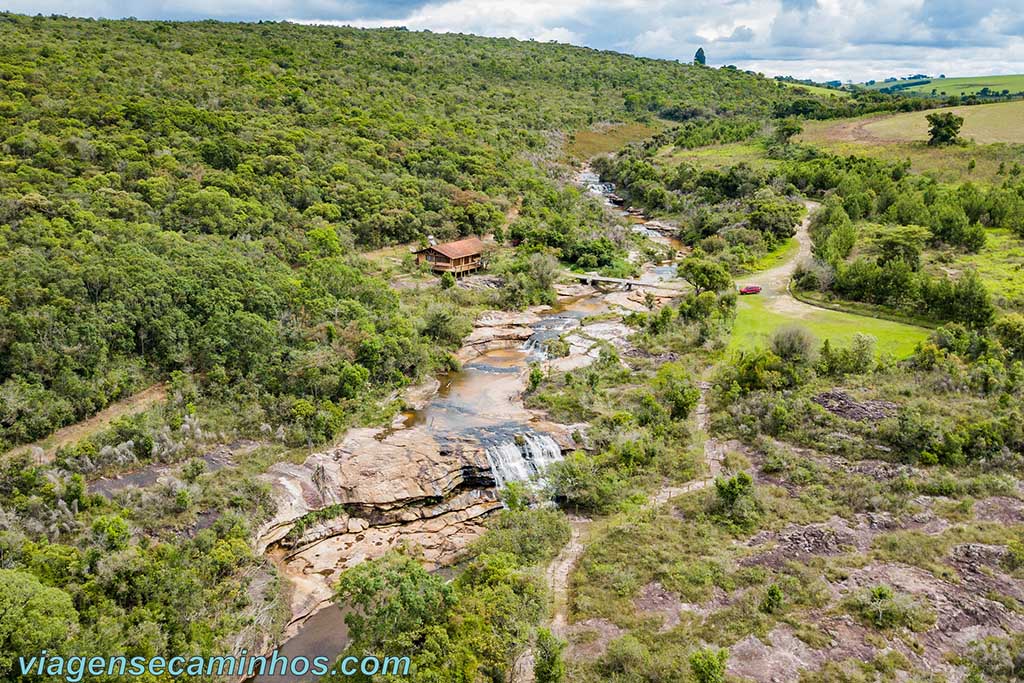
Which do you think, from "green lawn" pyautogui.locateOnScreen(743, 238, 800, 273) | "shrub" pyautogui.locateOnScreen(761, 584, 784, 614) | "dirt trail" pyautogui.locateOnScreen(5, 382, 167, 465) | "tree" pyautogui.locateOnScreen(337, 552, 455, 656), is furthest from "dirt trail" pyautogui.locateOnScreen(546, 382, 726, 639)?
"green lawn" pyautogui.locateOnScreen(743, 238, 800, 273)

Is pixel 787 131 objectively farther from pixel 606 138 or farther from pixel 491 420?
pixel 491 420

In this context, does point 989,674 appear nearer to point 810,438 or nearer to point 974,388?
point 810,438

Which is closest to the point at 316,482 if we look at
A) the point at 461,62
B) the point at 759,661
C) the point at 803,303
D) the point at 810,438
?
the point at 759,661

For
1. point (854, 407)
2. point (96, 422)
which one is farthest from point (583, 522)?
point (96, 422)

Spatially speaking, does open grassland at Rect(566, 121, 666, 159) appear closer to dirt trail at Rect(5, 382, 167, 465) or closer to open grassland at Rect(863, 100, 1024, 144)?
open grassland at Rect(863, 100, 1024, 144)

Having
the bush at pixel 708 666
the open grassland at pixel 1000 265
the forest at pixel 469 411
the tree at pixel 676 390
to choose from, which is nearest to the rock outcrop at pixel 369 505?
the forest at pixel 469 411

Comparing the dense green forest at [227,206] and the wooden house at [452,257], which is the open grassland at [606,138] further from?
the wooden house at [452,257]

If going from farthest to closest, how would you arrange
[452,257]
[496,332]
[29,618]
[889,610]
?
[452,257], [496,332], [889,610], [29,618]
